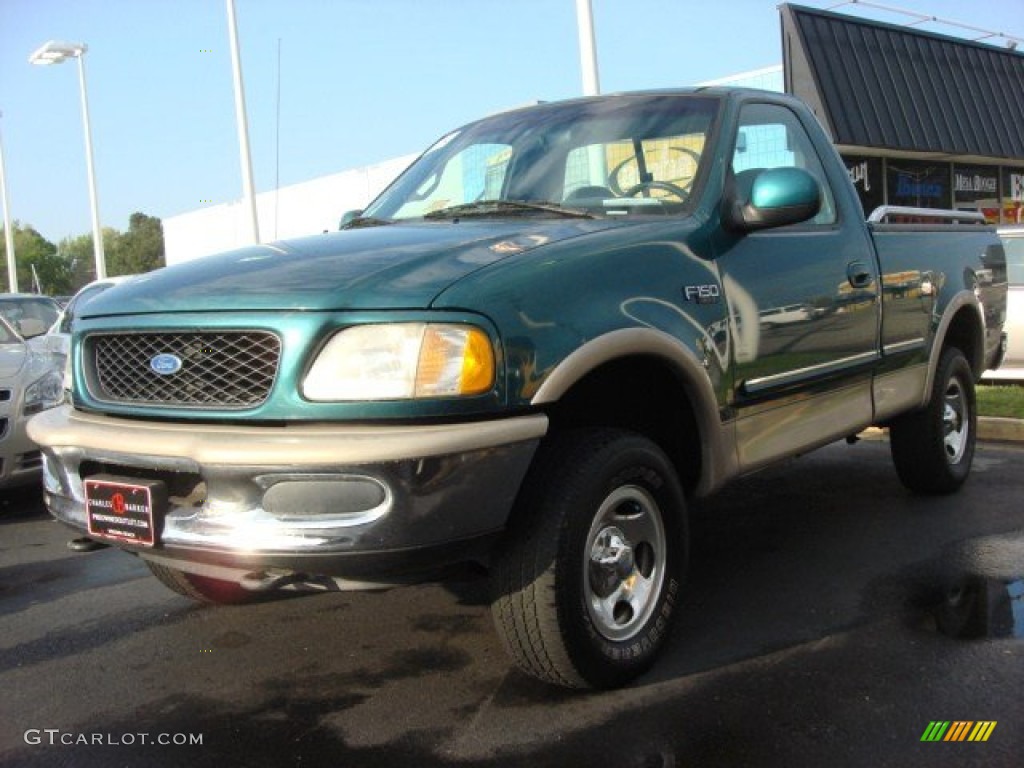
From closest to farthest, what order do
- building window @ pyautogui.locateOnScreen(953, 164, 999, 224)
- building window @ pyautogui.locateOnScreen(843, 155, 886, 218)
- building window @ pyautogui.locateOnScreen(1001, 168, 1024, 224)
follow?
building window @ pyautogui.locateOnScreen(843, 155, 886, 218) < building window @ pyautogui.locateOnScreen(953, 164, 999, 224) < building window @ pyautogui.locateOnScreen(1001, 168, 1024, 224)

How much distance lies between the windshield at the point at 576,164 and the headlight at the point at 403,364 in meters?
1.11

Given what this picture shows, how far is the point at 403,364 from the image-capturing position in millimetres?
2523

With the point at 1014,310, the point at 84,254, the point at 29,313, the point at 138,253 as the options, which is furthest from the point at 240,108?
the point at 84,254

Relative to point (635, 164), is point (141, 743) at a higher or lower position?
lower

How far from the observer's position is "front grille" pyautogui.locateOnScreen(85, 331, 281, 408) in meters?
2.62

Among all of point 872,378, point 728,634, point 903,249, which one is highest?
point 903,249

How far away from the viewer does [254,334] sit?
263 cm

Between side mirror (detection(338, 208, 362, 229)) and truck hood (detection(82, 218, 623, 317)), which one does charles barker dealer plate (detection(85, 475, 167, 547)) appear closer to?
truck hood (detection(82, 218, 623, 317))

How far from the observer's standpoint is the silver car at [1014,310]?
8.79m

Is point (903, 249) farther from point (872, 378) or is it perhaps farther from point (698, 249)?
point (698, 249)

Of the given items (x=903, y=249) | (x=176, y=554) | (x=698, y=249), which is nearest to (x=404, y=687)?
(x=176, y=554)

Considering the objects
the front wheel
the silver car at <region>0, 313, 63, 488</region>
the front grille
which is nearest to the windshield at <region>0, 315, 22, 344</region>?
the silver car at <region>0, 313, 63, 488</region>

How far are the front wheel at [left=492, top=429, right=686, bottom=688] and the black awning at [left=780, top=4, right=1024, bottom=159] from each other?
12.7 meters

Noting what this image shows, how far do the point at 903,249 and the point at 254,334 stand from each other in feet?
10.9
